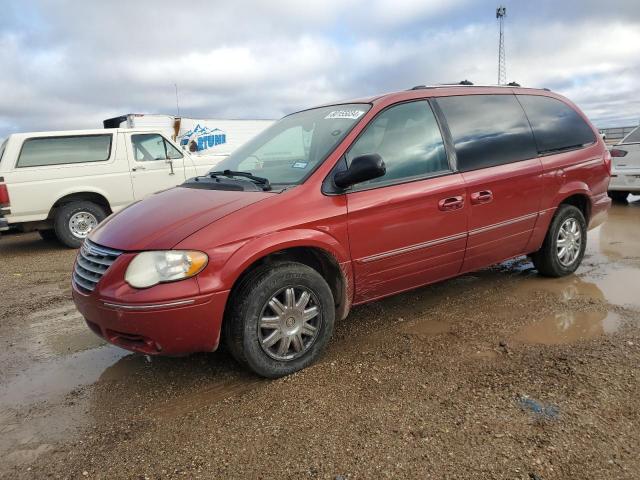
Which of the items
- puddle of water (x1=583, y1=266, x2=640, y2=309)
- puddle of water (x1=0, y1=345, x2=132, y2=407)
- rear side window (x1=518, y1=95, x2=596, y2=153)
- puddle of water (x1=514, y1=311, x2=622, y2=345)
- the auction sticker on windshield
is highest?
the auction sticker on windshield

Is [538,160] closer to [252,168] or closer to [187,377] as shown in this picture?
[252,168]

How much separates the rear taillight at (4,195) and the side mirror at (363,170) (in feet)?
22.0

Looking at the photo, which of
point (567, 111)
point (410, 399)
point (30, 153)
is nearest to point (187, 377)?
point (410, 399)

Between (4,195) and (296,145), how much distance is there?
19.9 feet

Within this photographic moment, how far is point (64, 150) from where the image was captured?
8250 millimetres

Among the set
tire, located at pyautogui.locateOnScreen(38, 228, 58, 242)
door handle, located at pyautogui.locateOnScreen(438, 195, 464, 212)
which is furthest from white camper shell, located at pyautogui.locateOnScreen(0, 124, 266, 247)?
door handle, located at pyautogui.locateOnScreen(438, 195, 464, 212)

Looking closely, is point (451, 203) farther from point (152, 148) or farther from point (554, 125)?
point (152, 148)

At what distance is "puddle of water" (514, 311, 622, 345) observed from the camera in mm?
3544

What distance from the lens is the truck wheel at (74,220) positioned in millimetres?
8109

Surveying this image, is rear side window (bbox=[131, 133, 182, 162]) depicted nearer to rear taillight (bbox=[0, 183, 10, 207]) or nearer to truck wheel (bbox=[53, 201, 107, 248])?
truck wheel (bbox=[53, 201, 107, 248])

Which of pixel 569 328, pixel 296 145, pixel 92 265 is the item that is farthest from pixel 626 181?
pixel 92 265

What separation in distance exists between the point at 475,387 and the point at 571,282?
2481 millimetres

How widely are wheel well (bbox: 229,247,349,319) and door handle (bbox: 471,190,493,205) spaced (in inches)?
51.0

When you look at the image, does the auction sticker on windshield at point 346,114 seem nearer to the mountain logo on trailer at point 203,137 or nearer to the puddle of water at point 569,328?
the puddle of water at point 569,328
